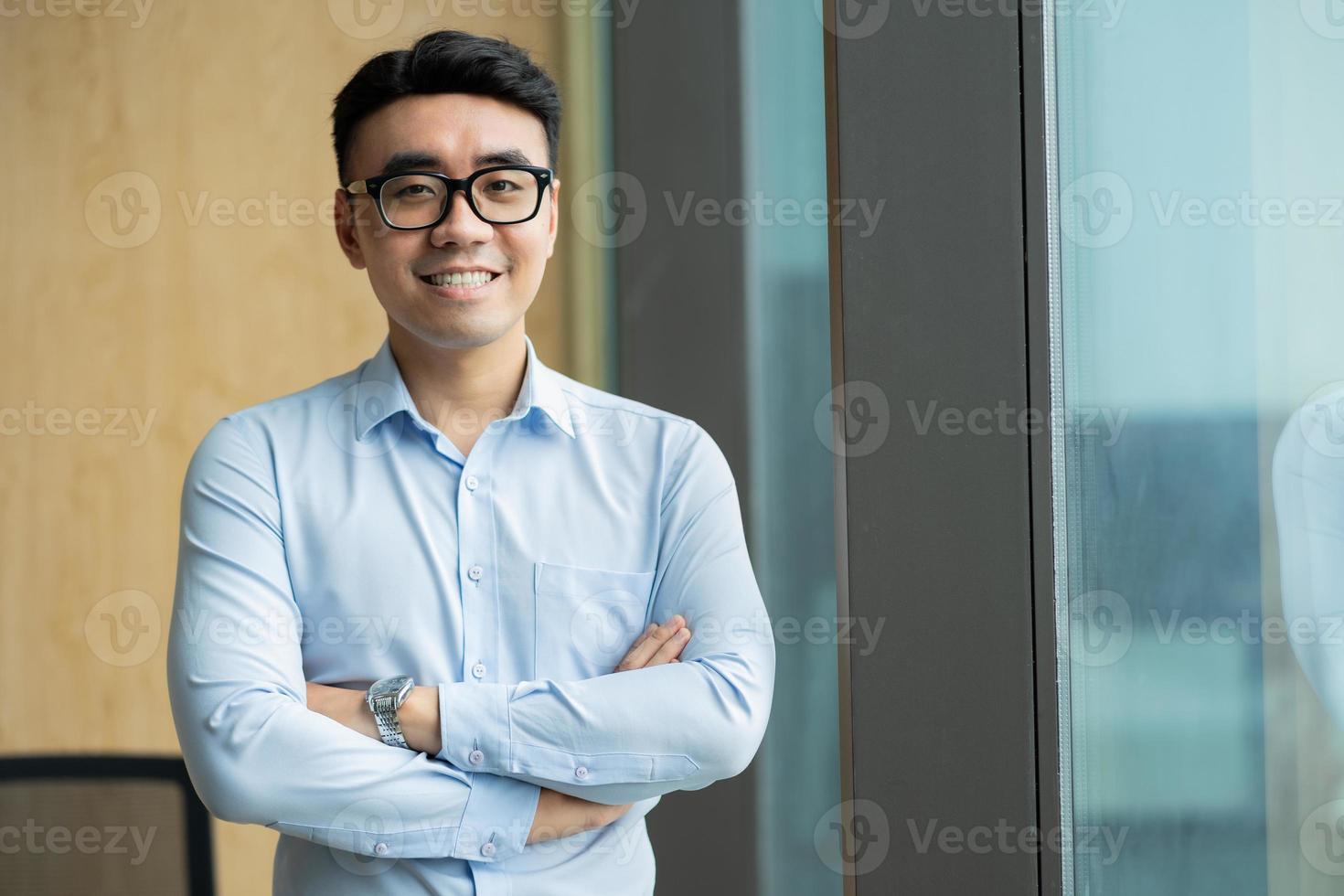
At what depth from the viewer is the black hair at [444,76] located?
114cm

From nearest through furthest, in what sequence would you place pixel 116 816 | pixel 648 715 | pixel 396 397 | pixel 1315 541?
pixel 1315 541, pixel 648 715, pixel 396 397, pixel 116 816

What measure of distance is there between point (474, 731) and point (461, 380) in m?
0.37

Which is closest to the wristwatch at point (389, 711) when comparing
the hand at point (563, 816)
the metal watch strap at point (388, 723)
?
the metal watch strap at point (388, 723)

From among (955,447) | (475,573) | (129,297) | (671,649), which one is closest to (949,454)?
(955,447)

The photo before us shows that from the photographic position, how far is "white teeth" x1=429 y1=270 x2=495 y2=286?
1.10 metres

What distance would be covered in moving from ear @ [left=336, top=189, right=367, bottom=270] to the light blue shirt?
0.11m

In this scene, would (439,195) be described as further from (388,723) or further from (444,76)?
(388,723)

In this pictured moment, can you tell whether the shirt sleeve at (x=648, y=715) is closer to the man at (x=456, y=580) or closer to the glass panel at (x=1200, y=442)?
the man at (x=456, y=580)

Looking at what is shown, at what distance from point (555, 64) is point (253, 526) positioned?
166 centimetres

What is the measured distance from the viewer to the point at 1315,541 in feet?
3.19

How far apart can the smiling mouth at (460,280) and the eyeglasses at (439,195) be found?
0.05 meters

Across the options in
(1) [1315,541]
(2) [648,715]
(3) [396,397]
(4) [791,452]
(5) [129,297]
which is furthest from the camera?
(5) [129,297]

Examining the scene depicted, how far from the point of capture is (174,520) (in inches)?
95.1

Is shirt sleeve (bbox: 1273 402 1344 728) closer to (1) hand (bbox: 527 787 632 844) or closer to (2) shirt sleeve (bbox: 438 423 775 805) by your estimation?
(2) shirt sleeve (bbox: 438 423 775 805)
